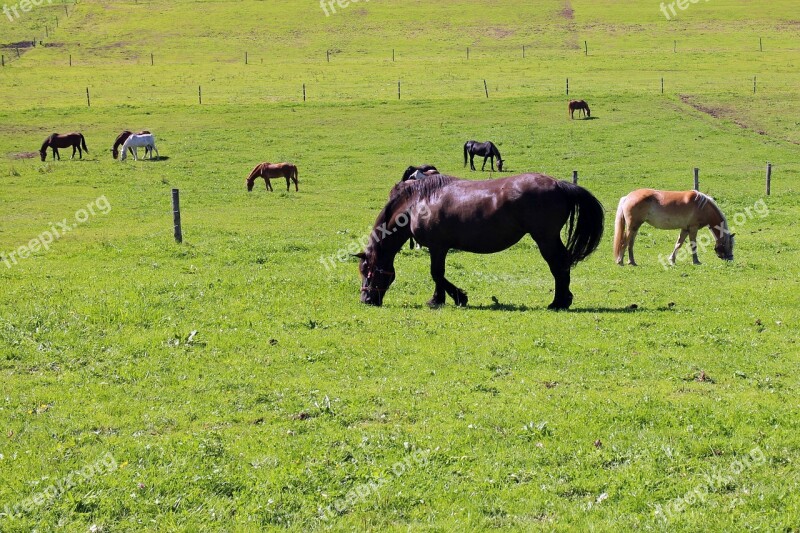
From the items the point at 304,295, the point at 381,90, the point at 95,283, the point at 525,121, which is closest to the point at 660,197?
the point at 304,295

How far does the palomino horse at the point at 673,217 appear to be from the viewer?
1920 centimetres

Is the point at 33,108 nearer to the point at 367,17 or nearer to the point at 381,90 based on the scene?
the point at 381,90

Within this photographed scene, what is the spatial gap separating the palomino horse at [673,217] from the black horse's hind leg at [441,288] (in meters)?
6.05

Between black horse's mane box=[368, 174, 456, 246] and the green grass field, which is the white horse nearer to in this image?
the green grass field

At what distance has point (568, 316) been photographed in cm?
1292

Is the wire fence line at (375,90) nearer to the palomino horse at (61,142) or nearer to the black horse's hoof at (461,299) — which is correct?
the palomino horse at (61,142)

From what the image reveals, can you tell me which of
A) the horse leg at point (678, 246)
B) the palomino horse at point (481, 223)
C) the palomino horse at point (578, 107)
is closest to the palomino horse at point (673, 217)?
the horse leg at point (678, 246)

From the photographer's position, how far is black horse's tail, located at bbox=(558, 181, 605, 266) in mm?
13586

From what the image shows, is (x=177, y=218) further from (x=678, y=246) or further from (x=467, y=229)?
(x=678, y=246)

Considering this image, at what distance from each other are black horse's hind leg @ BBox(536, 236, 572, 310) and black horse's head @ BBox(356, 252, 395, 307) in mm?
2600

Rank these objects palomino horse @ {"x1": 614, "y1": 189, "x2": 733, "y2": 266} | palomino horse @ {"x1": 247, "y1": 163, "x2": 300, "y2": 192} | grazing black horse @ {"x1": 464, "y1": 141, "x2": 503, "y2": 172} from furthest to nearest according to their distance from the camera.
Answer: grazing black horse @ {"x1": 464, "y1": 141, "x2": 503, "y2": 172} < palomino horse @ {"x1": 247, "y1": 163, "x2": 300, "y2": 192} < palomino horse @ {"x1": 614, "y1": 189, "x2": 733, "y2": 266}

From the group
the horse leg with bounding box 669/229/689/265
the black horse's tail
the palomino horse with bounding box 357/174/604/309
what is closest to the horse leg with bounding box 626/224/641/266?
the horse leg with bounding box 669/229/689/265

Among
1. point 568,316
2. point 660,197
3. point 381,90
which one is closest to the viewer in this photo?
point 568,316

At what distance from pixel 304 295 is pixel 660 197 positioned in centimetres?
907
